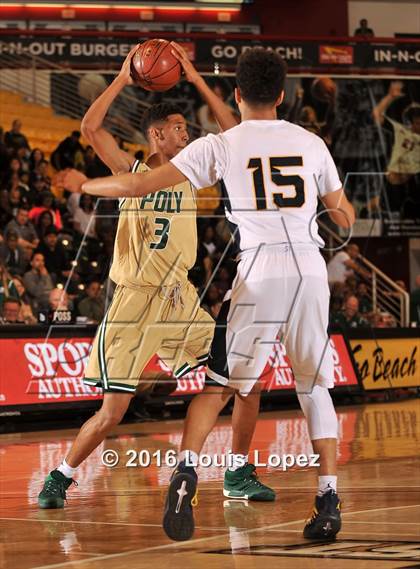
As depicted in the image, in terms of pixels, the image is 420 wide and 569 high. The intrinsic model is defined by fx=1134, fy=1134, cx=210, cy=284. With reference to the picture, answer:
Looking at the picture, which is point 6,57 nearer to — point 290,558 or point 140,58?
point 140,58

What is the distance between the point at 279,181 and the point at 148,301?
189 centimetres

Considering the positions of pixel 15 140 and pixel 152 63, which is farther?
pixel 15 140

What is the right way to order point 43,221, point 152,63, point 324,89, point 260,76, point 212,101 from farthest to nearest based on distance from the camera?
1. point 324,89
2. point 43,221
3. point 152,63
4. point 212,101
5. point 260,76

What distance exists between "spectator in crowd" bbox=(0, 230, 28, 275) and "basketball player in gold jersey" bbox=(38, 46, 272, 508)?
8.49 metres

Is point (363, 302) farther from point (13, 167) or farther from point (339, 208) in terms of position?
point (339, 208)

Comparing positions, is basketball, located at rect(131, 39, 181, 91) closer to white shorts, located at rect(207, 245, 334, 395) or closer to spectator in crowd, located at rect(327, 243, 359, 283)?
white shorts, located at rect(207, 245, 334, 395)

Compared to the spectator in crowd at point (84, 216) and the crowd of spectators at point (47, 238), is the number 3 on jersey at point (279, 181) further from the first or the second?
the spectator in crowd at point (84, 216)

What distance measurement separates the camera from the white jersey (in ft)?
17.4

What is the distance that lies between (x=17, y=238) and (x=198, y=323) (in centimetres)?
915

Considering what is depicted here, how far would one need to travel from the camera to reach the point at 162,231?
708cm

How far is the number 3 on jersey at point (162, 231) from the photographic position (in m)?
7.05

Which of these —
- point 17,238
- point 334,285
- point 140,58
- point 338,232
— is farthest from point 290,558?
point 338,232

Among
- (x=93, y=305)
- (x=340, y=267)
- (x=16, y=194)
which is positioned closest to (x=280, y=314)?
(x=93, y=305)

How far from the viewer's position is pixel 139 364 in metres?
6.68
